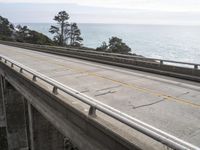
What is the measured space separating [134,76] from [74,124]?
796 cm

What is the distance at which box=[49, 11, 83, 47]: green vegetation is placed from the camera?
104 meters

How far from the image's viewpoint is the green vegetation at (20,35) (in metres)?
96.5

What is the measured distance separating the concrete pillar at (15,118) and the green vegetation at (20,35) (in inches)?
2699

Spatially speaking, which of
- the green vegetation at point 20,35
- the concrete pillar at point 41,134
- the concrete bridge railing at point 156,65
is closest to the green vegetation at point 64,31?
the green vegetation at point 20,35

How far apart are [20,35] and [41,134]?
112964 mm

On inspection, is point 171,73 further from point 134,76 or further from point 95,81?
point 95,81

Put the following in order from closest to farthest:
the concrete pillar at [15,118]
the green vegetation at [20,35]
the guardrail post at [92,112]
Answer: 1. the guardrail post at [92,112]
2. the concrete pillar at [15,118]
3. the green vegetation at [20,35]

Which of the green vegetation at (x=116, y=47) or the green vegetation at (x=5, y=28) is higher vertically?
the green vegetation at (x=5, y=28)

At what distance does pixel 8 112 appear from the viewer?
2450 cm

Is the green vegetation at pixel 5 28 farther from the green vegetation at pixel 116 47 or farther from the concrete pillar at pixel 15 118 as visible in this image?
the concrete pillar at pixel 15 118

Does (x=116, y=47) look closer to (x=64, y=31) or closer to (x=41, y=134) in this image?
(x=64, y=31)

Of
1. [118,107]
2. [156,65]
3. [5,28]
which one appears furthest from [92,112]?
[5,28]

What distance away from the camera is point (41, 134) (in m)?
15.6

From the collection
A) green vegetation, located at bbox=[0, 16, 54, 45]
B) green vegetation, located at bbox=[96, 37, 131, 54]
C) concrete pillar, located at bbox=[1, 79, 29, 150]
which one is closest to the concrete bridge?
concrete pillar, located at bbox=[1, 79, 29, 150]
